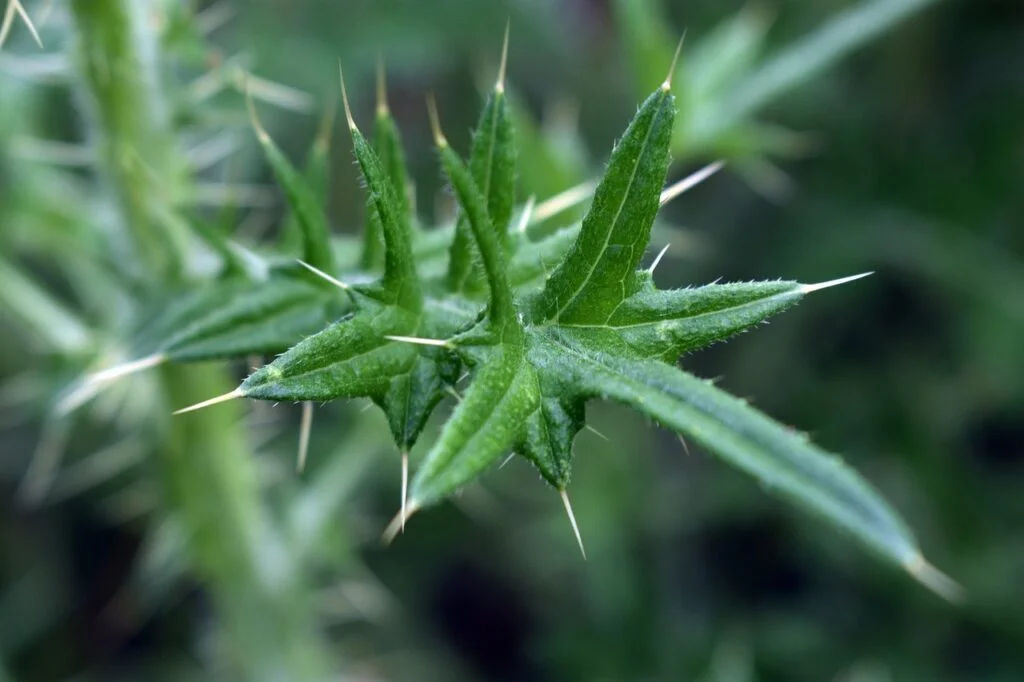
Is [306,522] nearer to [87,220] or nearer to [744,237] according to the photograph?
[87,220]

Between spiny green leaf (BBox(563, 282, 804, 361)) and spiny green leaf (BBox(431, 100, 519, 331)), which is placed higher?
spiny green leaf (BBox(431, 100, 519, 331))

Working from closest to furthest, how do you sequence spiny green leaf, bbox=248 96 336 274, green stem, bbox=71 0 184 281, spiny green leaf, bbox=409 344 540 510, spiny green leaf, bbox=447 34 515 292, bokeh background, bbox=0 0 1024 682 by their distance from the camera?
spiny green leaf, bbox=409 344 540 510
spiny green leaf, bbox=447 34 515 292
spiny green leaf, bbox=248 96 336 274
green stem, bbox=71 0 184 281
bokeh background, bbox=0 0 1024 682

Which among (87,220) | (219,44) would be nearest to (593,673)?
(87,220)

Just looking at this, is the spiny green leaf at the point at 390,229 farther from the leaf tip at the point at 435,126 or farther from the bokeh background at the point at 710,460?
the bokeh background at the point at 710,460

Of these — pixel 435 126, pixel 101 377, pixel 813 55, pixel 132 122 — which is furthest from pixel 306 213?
pixel 813 55

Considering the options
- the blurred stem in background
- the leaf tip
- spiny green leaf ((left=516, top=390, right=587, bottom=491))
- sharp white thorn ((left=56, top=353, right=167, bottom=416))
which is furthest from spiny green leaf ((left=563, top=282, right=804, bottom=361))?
the blurred stem in background

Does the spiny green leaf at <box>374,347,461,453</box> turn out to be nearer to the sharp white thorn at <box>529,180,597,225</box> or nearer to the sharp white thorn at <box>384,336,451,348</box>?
the sharp white thorn at <box>384,336,451,348</box>

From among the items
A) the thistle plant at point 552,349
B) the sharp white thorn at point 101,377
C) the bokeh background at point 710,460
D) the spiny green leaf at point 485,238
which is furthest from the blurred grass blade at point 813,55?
the sharp white thorn at point 101,377

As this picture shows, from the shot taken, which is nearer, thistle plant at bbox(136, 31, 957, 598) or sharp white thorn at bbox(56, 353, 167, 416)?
thistle plant at bbox(136, 31, 957, 598)
